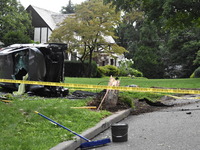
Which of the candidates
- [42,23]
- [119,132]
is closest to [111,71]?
[42,23]

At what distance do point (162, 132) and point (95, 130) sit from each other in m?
1.28

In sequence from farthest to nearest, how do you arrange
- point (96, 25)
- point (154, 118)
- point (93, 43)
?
1. point (93, 43)
2. point (96, 25)
3. point (154, 118)

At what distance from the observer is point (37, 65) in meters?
11.7

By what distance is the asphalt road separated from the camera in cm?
560

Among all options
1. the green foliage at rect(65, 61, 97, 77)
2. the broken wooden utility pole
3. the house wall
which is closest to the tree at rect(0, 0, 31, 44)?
the house wall

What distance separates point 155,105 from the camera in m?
10.6

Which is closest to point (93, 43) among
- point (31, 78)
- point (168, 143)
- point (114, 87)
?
point (31, 78)

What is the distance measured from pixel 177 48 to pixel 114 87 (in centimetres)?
3778

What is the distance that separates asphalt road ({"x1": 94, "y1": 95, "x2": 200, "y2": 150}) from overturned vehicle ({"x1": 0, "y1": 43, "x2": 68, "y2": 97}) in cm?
412

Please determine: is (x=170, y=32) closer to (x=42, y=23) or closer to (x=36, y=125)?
(x=42, y=23)

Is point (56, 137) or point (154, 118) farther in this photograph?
point (154, 118)

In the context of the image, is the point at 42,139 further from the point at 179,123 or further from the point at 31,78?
the point at 31,78

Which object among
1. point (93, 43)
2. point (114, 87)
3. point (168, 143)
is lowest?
point (168, 143)

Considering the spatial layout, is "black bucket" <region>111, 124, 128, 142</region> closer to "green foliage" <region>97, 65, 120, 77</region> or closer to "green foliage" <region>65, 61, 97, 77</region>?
"green foliage" <region>65, 61, 97, 77</region>
